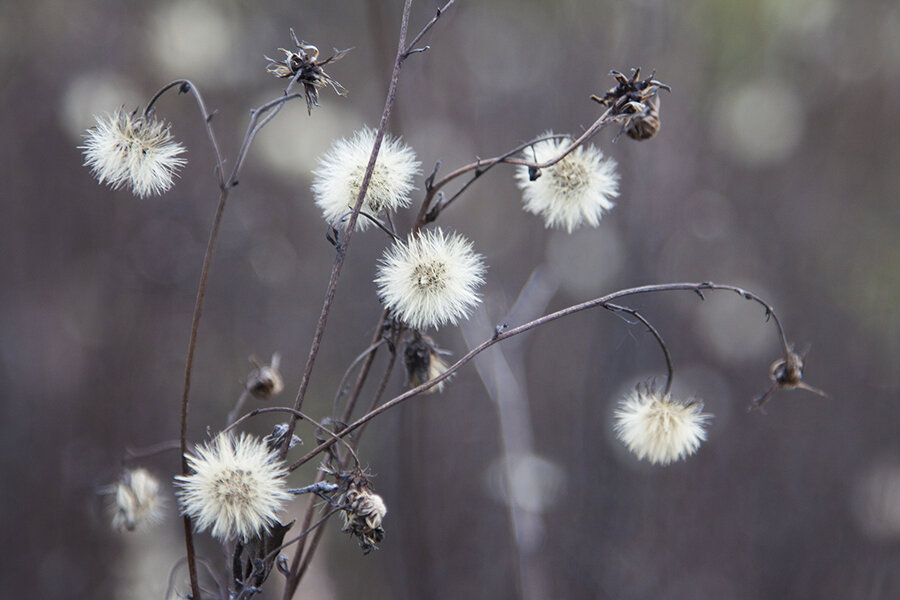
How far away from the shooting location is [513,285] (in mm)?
1430

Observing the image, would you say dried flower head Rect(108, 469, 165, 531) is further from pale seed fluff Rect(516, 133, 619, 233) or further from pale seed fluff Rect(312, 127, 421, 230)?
pale seed fluff Rect(516, 133, 619, 233)

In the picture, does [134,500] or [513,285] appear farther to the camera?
[513,285]

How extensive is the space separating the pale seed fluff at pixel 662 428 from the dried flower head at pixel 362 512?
0.19m

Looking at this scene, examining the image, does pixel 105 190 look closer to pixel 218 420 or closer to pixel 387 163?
pixel 218 420

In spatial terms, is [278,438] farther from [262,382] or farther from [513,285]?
[513,285]

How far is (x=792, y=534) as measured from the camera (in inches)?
55.3

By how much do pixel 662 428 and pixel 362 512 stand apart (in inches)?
9.0

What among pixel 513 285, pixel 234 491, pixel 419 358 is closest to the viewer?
pixel 234 491

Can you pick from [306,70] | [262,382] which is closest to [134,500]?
[262,382]

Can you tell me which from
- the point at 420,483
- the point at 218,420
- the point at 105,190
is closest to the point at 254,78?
the point at 105,190

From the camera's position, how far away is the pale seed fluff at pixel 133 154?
0.39 m

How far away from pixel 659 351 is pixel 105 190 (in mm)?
1228

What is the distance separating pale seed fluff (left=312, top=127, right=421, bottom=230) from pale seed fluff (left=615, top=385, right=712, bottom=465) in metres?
0.23

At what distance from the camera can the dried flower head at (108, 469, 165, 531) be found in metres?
0.50
